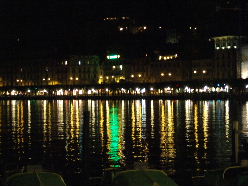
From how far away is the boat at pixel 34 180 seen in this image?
1271 centimetres

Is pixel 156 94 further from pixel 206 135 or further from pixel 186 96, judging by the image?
pixel 206 135

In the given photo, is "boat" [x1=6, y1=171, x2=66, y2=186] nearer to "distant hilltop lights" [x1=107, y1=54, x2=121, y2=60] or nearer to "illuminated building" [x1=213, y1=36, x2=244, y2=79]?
"illuminated building" [x1=213, y1=36, x2=244, y2=79]

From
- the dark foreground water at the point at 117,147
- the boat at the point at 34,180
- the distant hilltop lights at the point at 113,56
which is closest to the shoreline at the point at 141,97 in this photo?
the distant hilltop lights at the point at 113,56

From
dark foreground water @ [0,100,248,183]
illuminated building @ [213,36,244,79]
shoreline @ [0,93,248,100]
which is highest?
illuminated building @ [213,36,244,79]

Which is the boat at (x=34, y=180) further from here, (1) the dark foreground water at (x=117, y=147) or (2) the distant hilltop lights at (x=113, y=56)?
(2) the distant hilltop lights at (x=113, y=56)

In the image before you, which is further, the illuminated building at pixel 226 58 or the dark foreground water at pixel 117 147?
the illuminated building at pixel 226 58

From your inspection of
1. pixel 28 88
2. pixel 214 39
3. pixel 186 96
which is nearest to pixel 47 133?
pixel 186 96

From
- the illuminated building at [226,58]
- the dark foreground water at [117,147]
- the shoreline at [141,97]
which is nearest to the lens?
the dark foreground water at [117,147]

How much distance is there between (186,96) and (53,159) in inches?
3912

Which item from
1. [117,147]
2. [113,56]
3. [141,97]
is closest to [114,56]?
[113,56]

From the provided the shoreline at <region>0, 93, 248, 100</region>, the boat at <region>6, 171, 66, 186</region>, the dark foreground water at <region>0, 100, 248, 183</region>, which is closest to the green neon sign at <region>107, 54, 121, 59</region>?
the shoreline at <region>0, 93, 248, 100</region>

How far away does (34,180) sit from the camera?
1278 cm

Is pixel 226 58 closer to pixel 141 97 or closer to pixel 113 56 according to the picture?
pixel 141 97

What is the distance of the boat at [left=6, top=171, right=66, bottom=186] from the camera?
12711mm
